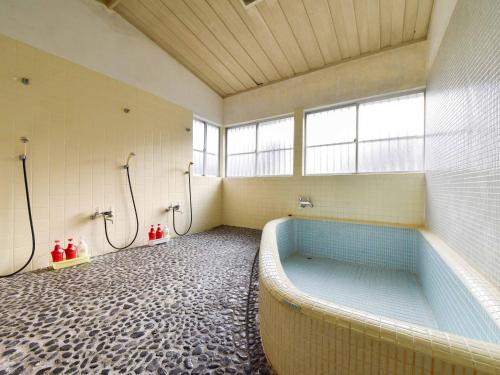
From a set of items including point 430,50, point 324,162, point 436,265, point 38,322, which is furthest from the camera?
point 324,162

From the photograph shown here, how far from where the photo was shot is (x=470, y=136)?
120 cm

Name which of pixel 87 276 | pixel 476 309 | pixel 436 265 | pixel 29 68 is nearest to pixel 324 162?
pixel 436 265

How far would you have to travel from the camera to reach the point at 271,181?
3535 millimetres

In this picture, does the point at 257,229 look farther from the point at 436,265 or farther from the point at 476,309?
the point at 476,309

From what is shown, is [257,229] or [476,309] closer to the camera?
[476,309]

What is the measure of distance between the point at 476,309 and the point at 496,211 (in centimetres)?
46

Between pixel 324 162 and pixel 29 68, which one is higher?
pixel 29 68

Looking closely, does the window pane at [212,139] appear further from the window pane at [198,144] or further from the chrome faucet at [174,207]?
the chrome faucet at [174,207]

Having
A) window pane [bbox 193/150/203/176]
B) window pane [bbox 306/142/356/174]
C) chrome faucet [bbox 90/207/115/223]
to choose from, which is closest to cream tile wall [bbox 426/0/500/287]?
window pane [bbox 306/142/356/174]

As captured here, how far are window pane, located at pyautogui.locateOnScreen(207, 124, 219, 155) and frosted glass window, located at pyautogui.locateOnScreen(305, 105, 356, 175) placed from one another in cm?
184

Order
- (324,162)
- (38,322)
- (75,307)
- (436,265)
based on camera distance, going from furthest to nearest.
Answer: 1. (324,162)
2. (436,265)
3. (75,307)
4. (38,322)

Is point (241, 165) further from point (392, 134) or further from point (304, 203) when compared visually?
point (392, 134)

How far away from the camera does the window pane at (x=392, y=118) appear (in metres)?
2.55

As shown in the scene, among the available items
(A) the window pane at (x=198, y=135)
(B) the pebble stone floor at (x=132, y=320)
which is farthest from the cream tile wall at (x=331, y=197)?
(B) the pebble stone floor at (x=132, y=320)
